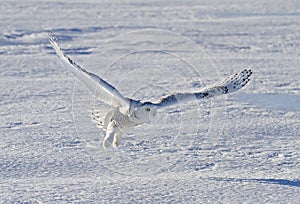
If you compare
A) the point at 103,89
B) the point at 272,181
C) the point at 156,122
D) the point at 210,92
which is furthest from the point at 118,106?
the point at 156,122

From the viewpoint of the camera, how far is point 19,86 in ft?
25.2

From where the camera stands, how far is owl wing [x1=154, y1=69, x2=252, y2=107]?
162 inches

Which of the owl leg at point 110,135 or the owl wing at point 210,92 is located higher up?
the owl wing at point 210,92

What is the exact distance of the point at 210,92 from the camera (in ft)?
14.4

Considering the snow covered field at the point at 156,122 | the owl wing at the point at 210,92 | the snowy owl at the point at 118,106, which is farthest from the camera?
the snow covered field at the point at 156,122

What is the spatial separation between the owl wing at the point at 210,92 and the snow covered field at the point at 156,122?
0.49 m

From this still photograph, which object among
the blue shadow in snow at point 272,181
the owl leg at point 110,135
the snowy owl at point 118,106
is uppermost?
the snowy owl at point 118,106

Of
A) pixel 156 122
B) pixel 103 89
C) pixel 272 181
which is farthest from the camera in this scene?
pixel 156 122

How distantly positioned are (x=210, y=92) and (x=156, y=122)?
1.70m

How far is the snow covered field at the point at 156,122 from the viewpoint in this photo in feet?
14.1

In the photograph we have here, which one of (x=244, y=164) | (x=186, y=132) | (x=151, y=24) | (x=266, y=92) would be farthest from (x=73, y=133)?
(x=151, y=24)

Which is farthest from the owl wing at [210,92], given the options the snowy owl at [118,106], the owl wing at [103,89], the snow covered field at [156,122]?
the snow covered field at [156,122]

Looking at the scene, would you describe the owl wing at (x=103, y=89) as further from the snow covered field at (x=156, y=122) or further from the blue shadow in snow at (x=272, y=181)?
the blue shadow in snow at (x=272, y=181)

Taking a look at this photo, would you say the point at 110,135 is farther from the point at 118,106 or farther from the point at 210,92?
the point at 210,92
